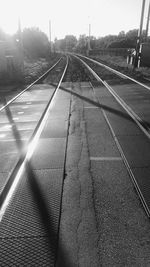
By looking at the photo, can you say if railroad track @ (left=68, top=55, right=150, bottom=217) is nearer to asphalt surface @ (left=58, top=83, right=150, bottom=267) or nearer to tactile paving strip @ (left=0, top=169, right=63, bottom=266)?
asphalt surface @ (left=58, top=83, right=150, bottom=267)

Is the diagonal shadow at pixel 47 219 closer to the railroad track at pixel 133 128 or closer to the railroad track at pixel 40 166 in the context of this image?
the railroad track at pixel 40 166

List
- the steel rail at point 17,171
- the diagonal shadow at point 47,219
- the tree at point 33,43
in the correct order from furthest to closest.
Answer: the tree at point 33,43
the steel rail at point 17,171
the diagonal shadow at point 47,219

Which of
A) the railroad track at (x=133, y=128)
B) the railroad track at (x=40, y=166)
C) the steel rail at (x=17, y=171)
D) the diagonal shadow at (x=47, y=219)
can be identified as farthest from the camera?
the railroad track at (x=133, y=128)

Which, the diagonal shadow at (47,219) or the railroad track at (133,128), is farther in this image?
the railroad track at (133,128)

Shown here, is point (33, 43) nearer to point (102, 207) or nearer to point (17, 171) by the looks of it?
point (17, 171)

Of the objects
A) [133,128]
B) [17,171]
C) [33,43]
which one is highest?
[33,43]

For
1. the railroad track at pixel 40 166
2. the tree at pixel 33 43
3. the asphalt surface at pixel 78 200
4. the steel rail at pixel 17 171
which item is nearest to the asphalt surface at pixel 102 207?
the asphalt surface at pixel 78 200

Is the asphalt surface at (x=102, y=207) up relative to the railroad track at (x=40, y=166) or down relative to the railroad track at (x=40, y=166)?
up

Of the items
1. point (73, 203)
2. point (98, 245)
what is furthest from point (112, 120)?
point (98, 245)

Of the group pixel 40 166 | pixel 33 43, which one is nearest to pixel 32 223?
pixel 40 166

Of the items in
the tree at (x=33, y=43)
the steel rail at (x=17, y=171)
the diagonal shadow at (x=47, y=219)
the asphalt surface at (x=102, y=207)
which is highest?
the tree at (x=33, y=43)

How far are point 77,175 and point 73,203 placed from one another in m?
1.04

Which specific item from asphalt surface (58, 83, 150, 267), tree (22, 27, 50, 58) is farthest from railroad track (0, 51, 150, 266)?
tree (22, 27, 50, 58)

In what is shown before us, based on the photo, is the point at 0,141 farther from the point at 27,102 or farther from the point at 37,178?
the point at 27,102
